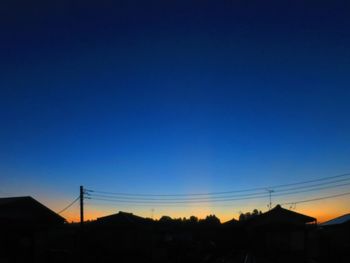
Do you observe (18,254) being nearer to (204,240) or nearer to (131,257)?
(131,257)

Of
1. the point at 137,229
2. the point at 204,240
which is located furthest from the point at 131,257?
the point at 204,240

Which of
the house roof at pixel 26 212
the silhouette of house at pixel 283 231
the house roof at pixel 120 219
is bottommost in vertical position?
the silhouette of house at pixel 283 231

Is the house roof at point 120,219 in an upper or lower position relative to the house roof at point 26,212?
lower

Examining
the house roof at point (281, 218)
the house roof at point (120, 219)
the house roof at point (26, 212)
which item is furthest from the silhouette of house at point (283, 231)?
the house roof at point (26, 212)

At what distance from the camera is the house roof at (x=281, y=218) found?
4856 centimetres

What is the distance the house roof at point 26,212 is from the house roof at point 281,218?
92.9 feet

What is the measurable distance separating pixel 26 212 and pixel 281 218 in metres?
31.8

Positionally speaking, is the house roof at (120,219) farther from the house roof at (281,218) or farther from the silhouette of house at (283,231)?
the house roof at (281,218)

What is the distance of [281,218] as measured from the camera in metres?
49.8

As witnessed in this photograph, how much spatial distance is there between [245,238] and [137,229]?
17.2 metres

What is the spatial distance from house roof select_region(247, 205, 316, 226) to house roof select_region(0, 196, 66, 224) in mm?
28314

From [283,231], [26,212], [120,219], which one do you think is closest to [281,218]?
[283,231]

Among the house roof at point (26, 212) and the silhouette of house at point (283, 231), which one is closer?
the house roof at point (26, 212)

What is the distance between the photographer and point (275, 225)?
47.9 m
